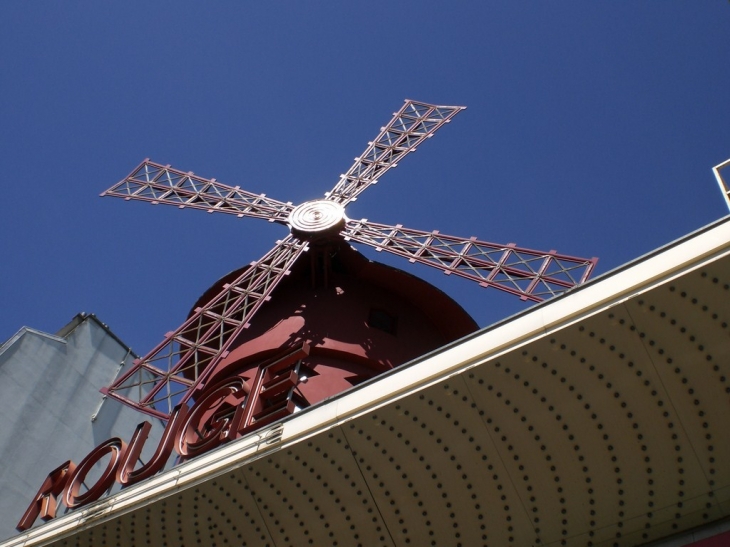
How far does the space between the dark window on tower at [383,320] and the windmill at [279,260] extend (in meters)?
0.50

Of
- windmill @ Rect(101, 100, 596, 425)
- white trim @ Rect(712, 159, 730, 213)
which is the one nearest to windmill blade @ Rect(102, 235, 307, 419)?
windmill @ Rect(101, 100, 596, 425)

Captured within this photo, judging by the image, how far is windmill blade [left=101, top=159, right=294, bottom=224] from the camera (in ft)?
27.4

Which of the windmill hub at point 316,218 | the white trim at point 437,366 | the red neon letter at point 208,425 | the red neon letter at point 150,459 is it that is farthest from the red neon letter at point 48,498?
the windmill hub at point 316,218

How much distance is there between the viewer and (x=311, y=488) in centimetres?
372

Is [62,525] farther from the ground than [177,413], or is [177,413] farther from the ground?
[177,413]

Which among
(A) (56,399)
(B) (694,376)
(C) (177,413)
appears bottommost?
(B) (694,376)

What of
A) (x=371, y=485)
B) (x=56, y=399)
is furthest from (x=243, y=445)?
(x=56, y=399)

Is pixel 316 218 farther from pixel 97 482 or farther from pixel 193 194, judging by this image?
pixel 97 482

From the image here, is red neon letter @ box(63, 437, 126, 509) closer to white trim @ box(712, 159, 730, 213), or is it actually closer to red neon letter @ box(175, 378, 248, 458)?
red neon letter @ box(175, 378, 248, 458)

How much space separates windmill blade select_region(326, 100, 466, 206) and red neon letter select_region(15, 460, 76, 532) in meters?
3.73

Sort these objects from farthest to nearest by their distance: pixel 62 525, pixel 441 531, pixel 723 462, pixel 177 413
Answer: pixel 177 413 < pixel 62 525 < pixel 441 531 < pixel 723 462

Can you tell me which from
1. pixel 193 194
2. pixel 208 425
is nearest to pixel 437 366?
pixel 208 425

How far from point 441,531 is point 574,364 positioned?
2.83ft

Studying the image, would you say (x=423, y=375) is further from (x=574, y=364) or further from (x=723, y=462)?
(x=723, y=462)
